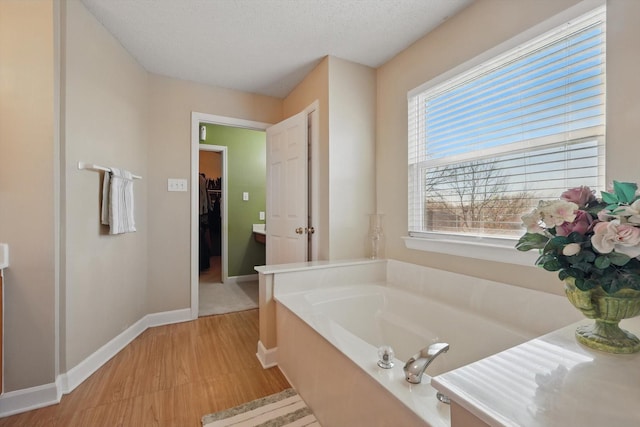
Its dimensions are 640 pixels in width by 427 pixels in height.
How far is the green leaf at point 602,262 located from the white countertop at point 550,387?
10.4 inches

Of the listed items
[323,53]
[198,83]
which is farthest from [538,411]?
[198,83]

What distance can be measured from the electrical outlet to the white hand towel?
52 cm

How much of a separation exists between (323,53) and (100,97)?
5.54 ft

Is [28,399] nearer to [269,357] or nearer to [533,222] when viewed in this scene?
[269,357]

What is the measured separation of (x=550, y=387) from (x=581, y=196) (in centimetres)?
58

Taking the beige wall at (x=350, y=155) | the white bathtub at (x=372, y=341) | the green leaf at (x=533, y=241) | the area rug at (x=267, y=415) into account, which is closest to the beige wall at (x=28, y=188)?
the area rug at (x=267, y=415)

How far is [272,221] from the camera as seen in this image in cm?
296

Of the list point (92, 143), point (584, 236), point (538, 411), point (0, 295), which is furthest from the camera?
point (92, 143)

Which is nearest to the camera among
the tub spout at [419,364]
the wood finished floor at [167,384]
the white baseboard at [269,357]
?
the tub spout at [419,364]

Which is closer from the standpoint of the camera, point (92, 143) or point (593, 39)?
point (593, 39)

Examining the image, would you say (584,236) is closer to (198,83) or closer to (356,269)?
(356,269)

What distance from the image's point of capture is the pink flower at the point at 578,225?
0.80 metres

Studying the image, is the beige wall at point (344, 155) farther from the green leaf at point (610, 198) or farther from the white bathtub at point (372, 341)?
the green leaf at point (610, 198)

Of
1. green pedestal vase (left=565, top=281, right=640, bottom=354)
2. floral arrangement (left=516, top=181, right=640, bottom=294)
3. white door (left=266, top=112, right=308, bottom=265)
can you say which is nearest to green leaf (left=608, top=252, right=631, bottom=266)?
floral arrangement (left=516, top=181, right=640, bottom=294)
